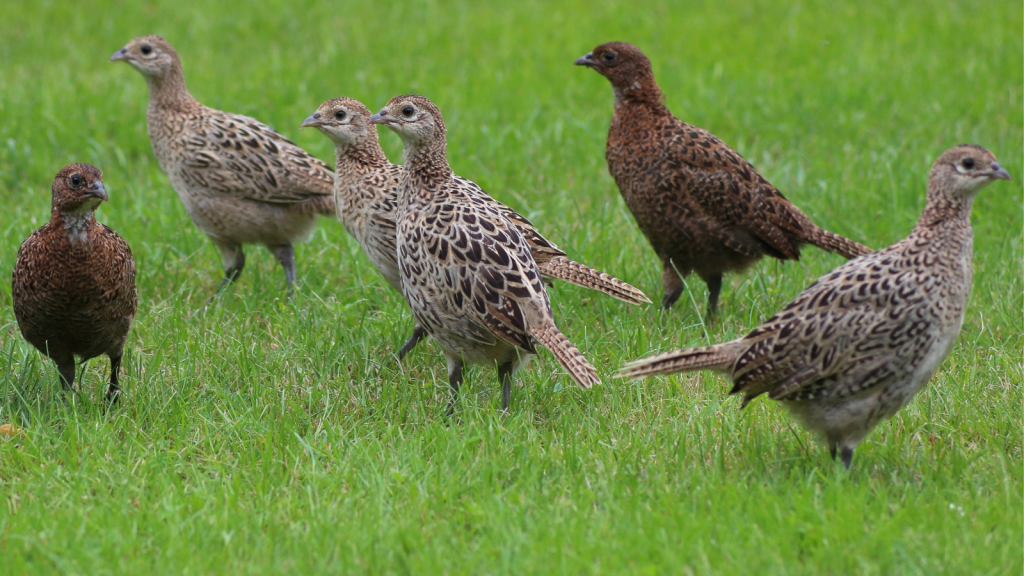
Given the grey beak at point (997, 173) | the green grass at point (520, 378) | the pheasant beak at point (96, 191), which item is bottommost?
the green grass at point (520, 378)

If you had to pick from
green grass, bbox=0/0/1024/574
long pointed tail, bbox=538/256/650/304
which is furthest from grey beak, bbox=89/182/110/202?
long pointed tail, bbox=538/256/650/304

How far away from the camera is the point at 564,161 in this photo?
9.02 metres

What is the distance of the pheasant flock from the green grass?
1.13 feet

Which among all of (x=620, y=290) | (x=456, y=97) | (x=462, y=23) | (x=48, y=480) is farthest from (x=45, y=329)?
(x=462, y=23)

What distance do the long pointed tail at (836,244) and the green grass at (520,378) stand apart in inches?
17.8

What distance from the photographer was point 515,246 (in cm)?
530

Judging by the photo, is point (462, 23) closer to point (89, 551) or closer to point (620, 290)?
point (620, 290)

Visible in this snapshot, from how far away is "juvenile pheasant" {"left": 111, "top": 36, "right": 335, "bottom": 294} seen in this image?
7109mm

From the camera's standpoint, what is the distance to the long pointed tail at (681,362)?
4512 mm

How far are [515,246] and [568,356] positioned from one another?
→ 2.39ft

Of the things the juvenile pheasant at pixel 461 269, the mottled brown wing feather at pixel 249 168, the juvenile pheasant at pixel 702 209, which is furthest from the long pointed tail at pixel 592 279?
the mottled brown wing feather at pixel 249 168

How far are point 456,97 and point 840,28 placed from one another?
4.67 meters

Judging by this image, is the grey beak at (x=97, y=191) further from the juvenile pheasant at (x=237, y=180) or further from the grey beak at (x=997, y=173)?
the grey beak at (x=997, y=173)

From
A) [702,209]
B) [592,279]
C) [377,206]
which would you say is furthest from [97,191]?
[702,209]
